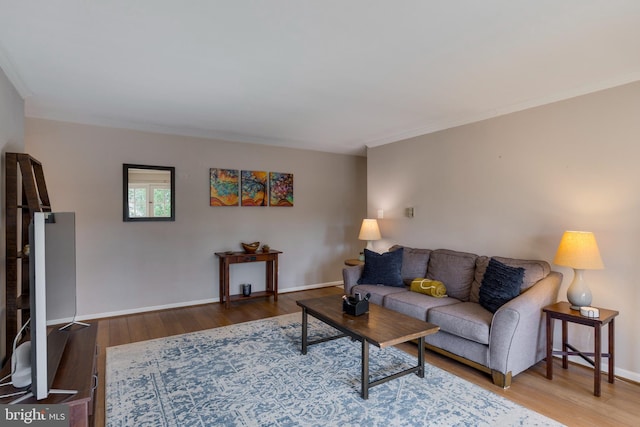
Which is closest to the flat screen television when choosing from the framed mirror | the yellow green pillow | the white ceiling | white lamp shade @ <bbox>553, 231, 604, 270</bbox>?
the white ceiling

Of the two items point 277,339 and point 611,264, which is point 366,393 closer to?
point 277,339

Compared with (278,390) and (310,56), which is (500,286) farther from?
(310,56)

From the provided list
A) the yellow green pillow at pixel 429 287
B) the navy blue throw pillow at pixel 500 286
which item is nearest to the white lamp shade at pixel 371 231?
the yellow green pillow at pixel 429 287

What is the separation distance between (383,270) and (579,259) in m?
1.89

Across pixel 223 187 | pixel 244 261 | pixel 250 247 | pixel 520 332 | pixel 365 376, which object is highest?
pixel 223 187

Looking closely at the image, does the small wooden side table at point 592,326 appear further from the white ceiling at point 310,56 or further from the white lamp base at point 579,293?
the white ceiling at point 310,56

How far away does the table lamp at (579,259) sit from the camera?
2.56m

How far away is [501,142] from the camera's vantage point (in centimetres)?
354

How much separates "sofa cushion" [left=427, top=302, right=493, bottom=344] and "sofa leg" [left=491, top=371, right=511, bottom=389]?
9.5 inches

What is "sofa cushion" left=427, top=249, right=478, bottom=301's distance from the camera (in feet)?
11.4

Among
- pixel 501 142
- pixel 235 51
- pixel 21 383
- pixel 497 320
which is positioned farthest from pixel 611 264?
pixel 21 383

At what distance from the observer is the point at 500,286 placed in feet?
9.53

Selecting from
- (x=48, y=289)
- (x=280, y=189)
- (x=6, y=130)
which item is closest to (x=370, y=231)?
(x=280, y=189)

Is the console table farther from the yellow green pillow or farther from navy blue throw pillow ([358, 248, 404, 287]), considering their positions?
the yellow green pillow
